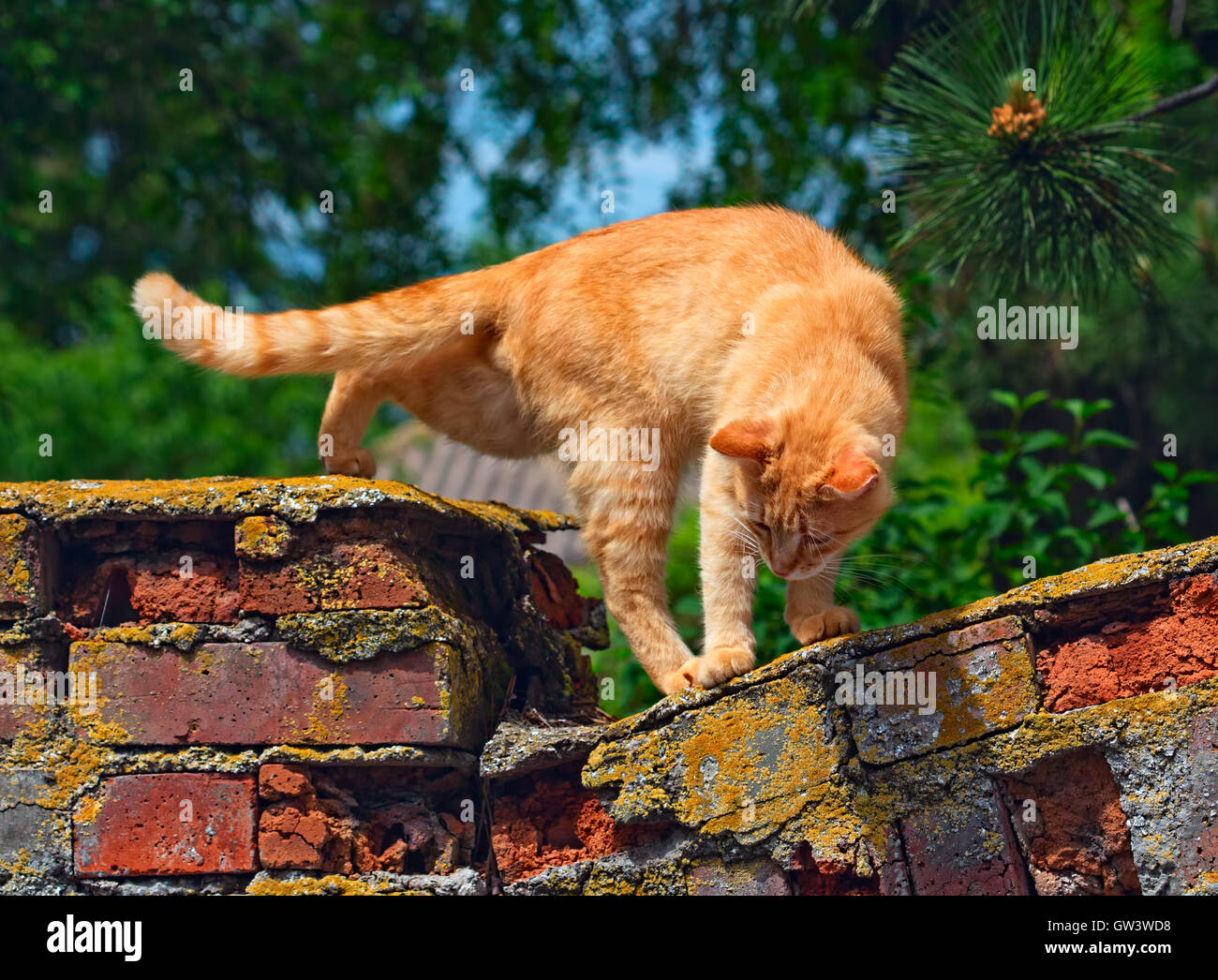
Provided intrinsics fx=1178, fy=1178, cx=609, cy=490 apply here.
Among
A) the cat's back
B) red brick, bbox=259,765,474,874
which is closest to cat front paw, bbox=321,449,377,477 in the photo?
the cat's back

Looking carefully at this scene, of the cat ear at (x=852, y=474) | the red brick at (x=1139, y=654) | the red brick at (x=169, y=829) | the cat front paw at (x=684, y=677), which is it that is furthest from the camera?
the cat front paw at (x=684, y=677)

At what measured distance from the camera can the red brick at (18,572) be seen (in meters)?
2.64

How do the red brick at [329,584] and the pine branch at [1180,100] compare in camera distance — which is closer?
the red brick at [329,584]

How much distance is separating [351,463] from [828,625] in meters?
1.50

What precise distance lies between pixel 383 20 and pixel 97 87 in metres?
1.89

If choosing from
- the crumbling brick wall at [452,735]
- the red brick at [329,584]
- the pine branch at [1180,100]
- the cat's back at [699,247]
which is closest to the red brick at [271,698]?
the crumbling brick wall at [452,735]

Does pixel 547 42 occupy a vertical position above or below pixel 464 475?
above

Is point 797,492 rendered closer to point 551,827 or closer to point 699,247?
point 699,247

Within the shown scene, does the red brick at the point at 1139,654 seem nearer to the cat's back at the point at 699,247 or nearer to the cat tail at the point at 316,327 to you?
the cat's back at the point at 699,247

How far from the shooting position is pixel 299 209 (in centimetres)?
807

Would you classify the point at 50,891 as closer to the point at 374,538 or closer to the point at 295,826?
the point at 295,826

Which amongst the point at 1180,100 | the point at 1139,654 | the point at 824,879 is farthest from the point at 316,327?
the point at 1180,100

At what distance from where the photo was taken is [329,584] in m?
2.68

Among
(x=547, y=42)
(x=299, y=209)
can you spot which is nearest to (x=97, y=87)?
(x=299, y=209)
